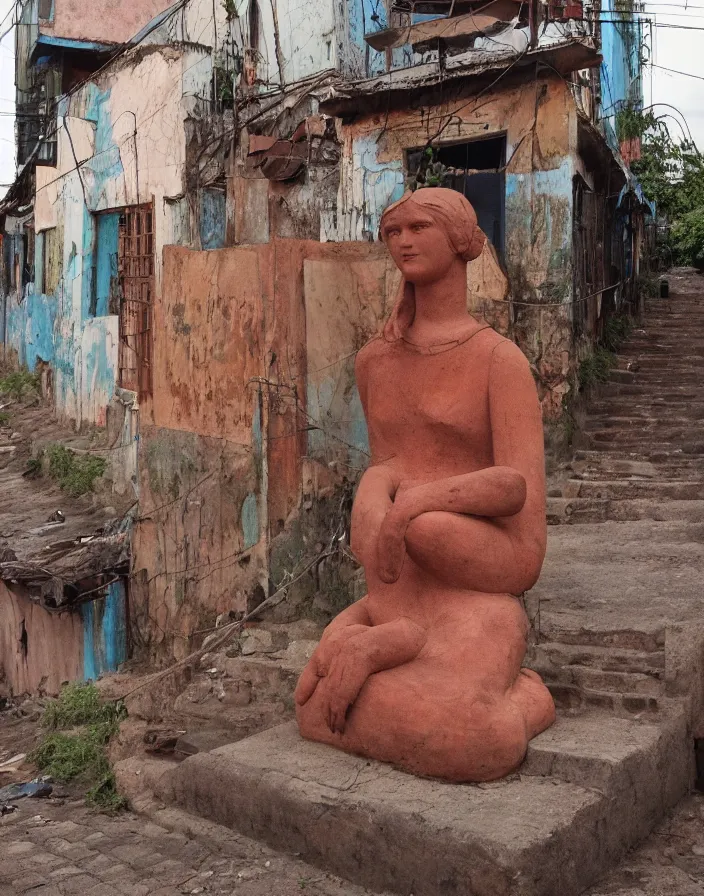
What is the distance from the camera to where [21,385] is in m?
19.2

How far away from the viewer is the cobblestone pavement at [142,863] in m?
3.62

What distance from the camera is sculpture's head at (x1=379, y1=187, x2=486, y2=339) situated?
14.1 feet

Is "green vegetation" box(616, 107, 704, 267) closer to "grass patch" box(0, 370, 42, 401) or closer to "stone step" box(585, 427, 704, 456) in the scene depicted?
"stone step" box(585, 427, 704, 456)

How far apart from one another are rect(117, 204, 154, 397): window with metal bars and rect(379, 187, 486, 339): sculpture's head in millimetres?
10375

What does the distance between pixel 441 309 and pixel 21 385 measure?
53.5 ft

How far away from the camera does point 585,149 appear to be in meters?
11.0

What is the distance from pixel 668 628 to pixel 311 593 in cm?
308

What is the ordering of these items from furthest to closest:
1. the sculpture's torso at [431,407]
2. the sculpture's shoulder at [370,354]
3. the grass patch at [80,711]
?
the grass patch at [80,711], the sculpture's shoulder at [370,354], the sculpture's torso at [431,407]

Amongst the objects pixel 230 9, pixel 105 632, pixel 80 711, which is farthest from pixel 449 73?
pixel 80 711

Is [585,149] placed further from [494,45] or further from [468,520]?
[468,520]

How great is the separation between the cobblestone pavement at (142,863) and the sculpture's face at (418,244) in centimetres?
251

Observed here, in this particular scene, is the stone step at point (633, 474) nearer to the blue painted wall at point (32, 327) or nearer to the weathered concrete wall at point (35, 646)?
the weathered concrete wall at point (35, 646)

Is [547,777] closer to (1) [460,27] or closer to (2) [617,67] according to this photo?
(1) [460,27]

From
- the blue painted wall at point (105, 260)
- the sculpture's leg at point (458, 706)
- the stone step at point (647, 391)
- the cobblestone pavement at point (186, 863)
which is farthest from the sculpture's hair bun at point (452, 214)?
the blue painted wall at point (105, 260)
